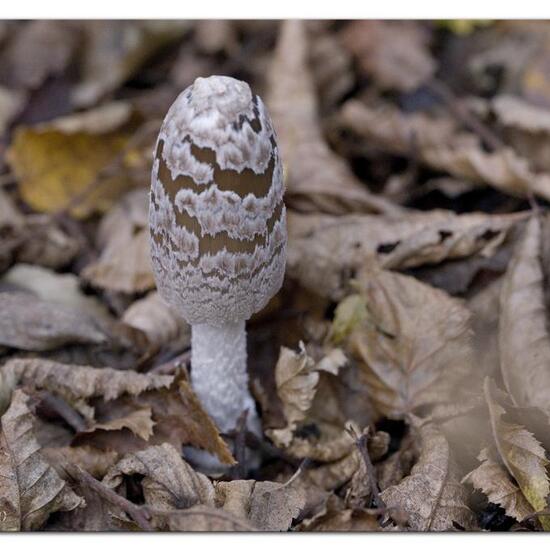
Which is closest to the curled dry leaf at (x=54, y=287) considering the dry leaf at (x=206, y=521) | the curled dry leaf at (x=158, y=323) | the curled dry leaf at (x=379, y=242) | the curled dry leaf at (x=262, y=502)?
the curled dry leaf at (x=158, y=323)

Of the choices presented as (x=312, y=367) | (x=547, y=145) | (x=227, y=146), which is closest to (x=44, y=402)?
(x=312, y=367)

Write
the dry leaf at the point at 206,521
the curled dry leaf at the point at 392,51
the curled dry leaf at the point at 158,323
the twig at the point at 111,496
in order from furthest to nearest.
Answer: the curled dry leaf at the point at 392,51 → the curled dry leaf at the point at 158,323 → the twig at the point at 111,496 → the dry leaf at the point at 206,521

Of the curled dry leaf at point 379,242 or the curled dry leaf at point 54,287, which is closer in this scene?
the curled dry leaf at point 379,242

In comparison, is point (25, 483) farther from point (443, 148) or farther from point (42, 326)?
point (443, 148)

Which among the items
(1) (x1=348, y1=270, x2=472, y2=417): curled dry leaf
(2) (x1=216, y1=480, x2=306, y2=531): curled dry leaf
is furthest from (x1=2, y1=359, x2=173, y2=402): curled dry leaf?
(1) (x1=348, y1=270, x2=472, y2=417): curled dry leaf

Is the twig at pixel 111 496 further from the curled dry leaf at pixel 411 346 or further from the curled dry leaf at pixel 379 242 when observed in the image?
the curled dry leaf at pixel 379 242

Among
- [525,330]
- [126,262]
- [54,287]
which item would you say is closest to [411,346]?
[525,330]
